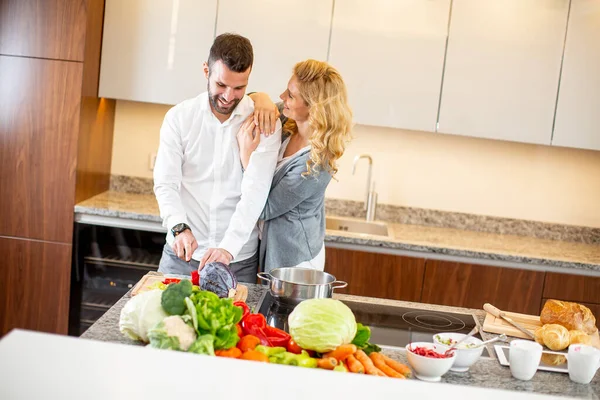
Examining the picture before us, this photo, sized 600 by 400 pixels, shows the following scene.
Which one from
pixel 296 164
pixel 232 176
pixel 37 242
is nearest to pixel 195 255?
pixel 232 176

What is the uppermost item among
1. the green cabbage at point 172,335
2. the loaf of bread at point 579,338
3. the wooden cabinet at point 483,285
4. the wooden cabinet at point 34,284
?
the green cabbage at point 172,335

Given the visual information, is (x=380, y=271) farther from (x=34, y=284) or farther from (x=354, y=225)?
(x=34, y=284)

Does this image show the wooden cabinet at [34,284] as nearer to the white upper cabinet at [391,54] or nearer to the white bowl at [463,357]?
the white upper cabinet at [391,54]

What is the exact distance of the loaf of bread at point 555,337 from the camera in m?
2.01

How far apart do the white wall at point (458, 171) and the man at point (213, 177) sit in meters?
1.43

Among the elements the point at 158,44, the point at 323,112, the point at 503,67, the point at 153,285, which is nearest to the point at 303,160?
the point at 323,112

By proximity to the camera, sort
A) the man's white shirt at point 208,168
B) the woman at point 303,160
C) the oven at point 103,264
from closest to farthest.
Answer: the woman at point 303,160, the man's white shirt at point 208,168, the oven at point 103,264

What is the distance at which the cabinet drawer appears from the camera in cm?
347

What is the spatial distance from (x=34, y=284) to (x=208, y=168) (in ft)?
4.57

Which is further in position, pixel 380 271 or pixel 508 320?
pixel 380 271

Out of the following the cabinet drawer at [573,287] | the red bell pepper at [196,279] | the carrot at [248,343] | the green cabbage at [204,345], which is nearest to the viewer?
the green cabbage at [204,345]

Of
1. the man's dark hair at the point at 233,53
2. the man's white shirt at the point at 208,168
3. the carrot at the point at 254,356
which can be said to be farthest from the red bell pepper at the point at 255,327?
the man's dark hair at the point at 233,53

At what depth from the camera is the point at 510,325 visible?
2193mm

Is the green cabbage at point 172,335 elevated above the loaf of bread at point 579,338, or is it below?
above
